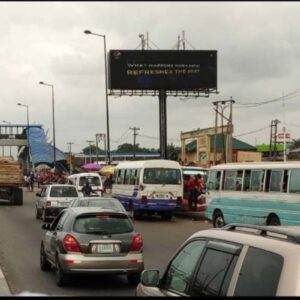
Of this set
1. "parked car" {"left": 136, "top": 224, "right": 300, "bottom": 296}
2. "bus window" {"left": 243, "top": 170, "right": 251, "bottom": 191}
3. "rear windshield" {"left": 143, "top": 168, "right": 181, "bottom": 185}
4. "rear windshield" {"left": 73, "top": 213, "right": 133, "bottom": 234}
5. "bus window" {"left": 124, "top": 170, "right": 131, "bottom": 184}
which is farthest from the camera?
"bus window" {"left": 124, "top": 170, "right": 131, "bottom": 184}

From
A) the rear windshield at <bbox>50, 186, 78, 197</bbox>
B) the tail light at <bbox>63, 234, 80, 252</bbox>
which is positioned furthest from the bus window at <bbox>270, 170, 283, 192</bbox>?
the rear windshield at <bbox>50, 186, 78, 197</bbox>

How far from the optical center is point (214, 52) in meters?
54.0

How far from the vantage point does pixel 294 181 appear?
1769 centimetres

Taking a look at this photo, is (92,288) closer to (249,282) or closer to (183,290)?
(183,290)

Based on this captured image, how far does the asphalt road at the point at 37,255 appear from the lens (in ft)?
35.6

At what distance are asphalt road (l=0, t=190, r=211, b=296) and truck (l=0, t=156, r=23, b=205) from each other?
36.1 feet

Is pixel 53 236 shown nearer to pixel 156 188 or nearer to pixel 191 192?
pixel 156 188

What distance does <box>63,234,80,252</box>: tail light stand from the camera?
36.3ft

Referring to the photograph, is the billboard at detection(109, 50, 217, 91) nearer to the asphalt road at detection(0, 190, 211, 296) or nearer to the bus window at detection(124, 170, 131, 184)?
the bus window at detection(124, 170, 131, 184)

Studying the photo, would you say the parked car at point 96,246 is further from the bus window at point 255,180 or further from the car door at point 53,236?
the bus window at point 255,180

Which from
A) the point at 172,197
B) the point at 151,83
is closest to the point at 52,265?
the point at 172,197

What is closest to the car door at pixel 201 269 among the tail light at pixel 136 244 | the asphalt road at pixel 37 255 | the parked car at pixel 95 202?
the asphalt road at pixel 37 255

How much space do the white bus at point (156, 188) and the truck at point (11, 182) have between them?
12911 millimetres

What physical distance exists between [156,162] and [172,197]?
172cm
